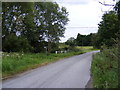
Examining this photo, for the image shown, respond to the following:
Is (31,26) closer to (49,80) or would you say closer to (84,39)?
(49,80)

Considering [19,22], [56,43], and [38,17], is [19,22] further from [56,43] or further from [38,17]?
[56,43]

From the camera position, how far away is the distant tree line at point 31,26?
3434cm

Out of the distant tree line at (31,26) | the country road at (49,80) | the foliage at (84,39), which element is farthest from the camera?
the foliage at (84,39)

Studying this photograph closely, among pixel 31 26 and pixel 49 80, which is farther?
pixel 31 26

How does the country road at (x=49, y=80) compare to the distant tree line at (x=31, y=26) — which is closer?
the country road at (x=49, y=80)

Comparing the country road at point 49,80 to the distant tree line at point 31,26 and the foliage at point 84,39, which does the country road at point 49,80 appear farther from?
the foliage at point 84,39

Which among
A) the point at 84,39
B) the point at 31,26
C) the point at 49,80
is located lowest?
the point at 49,80

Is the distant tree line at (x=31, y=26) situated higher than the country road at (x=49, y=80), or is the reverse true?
the distant tree line at (x=31, y=26)

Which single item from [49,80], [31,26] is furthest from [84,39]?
[49,80]

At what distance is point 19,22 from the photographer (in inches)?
1453

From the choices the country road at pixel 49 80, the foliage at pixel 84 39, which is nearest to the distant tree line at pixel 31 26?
the country road at pixel 49 80

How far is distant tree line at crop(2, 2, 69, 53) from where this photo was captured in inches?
1352

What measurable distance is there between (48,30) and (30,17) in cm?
691

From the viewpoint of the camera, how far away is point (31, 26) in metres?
38.6
